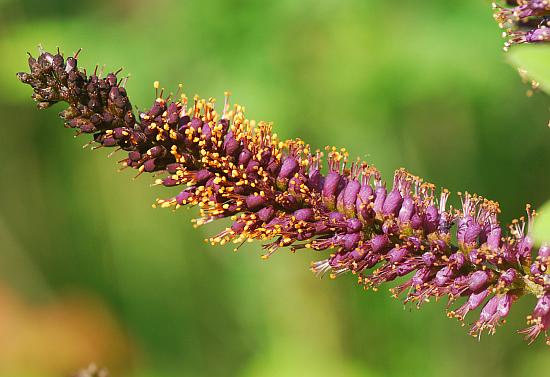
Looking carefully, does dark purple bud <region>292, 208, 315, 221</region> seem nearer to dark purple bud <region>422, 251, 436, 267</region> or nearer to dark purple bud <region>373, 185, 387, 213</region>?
dark purple bud <region>373, 185, 387, 213</region>

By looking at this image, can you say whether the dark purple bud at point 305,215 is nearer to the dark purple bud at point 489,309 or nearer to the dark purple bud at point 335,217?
the dark purple bud at point 335,217

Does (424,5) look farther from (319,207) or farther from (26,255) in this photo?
(26,255)

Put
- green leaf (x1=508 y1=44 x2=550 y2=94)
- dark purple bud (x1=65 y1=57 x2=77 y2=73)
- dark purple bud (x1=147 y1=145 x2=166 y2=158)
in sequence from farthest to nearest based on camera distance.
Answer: dark purple bud (x1=147 y1=145 x2=166 y2=158), dark purple bud (x1=65 y1=57 x2=77 y2=73), green leaf (x1=508 y1=44 x2=550 y2=94)

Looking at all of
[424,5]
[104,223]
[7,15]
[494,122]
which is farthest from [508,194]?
[7,15]

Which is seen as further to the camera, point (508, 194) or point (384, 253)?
point (508, 194)

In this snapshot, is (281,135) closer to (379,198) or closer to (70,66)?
(379,198)

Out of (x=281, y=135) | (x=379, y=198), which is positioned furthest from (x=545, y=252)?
(x=281, y=135)

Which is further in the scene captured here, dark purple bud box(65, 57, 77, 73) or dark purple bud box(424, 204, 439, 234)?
dark purple bud box(424, 204, 439, 234)

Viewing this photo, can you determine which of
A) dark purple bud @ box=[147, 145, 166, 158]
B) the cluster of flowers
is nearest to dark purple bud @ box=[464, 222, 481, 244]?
the cluster of flowers
